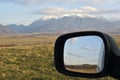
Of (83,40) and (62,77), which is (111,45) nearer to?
(83,40)

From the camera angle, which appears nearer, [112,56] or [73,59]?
[112,56]

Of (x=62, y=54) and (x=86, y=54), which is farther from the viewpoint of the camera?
(x=62, y=54)

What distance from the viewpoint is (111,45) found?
200cm

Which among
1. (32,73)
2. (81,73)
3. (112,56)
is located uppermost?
(112,56)

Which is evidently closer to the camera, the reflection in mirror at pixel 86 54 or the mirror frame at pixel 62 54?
the mirror frame at pixel 62 54

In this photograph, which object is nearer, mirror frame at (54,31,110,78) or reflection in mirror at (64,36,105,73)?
mirror frame at (54,31,110,78)

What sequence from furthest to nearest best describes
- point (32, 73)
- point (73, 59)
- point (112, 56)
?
point (32, 73) → point (73, 59) → point (112, 56)

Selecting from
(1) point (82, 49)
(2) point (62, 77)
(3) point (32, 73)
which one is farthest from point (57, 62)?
(3) point (32, 73)

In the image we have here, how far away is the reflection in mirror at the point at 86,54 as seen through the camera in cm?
223

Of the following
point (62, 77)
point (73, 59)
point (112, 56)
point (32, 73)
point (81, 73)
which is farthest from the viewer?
point (32, 73)

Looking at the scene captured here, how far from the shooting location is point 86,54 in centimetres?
230

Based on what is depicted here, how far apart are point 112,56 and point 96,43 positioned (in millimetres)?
311

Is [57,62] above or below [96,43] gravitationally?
below

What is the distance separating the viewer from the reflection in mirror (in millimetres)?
2230
